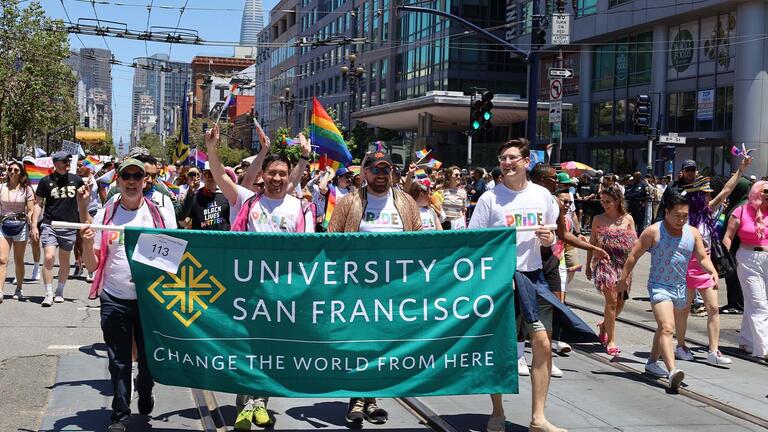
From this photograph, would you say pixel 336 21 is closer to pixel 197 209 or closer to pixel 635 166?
pixel 635 166

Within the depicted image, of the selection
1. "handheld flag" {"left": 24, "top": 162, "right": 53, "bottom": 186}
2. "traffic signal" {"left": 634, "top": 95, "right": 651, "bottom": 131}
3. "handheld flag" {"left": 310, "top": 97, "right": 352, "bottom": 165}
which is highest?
"traffic signal" {"left": 634, "top": 95, "right": 651, "bottom": 131}

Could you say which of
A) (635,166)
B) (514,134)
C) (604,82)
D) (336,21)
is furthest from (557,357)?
(336,21)

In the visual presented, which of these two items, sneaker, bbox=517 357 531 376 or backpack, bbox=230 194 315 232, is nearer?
backpack, bbox=230 194 315 232

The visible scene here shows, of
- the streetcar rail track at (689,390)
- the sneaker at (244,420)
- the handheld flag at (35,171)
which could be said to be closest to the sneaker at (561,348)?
the streetcar rail track at (689,390)

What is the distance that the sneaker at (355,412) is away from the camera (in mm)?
6152

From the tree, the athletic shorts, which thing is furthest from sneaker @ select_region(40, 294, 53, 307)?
the tree

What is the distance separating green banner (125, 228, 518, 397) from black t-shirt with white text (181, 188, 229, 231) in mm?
4027

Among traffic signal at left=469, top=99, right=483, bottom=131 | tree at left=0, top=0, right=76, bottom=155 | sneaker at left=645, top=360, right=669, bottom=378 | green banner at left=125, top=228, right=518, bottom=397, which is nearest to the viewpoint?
green banner at left=125, top=228, right=518, bottom=397

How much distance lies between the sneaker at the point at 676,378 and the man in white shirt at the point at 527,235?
203cm

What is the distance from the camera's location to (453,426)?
625 centimetres

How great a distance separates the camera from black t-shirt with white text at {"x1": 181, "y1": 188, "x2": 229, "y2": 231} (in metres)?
9.73

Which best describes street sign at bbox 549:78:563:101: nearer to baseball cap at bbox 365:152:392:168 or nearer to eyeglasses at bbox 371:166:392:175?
baseball cap at bbox 365:152:392:168

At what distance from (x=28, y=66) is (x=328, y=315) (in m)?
37.1

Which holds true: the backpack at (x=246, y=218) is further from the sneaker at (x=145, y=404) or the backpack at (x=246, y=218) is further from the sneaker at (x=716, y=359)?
the sneaker at (x=716, y=359)
